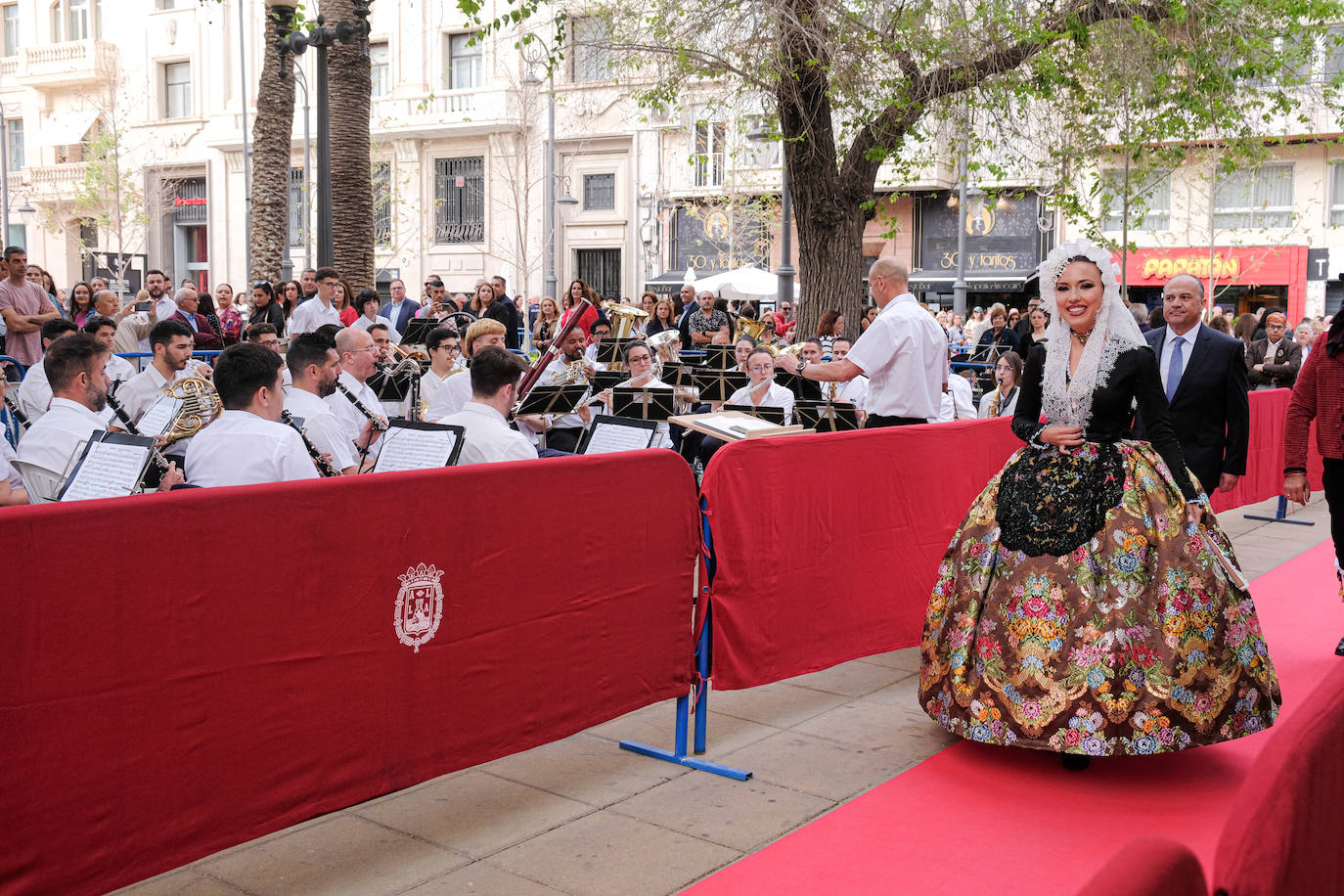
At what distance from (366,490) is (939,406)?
433 centimetres

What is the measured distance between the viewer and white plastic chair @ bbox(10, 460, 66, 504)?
605 cm

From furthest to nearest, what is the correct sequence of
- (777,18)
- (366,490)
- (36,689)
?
(777,18), (366,490), (36,689)

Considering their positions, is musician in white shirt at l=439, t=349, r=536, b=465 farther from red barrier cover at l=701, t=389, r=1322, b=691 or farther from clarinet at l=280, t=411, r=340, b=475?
red barrier cover at l=701, t=389, r=1322, b=691

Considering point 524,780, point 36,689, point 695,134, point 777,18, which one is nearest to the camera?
point 36,689

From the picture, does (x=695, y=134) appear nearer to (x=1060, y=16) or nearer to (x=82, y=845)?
(x=1060, y=16)

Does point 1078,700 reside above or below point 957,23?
below

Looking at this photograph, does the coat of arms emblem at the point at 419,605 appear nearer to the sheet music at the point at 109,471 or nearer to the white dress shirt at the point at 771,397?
the sheet music at the point at 109,471

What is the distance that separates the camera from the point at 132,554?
301cm

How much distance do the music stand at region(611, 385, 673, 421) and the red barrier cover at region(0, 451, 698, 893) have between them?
4.98 m

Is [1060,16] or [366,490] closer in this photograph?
[366,490]

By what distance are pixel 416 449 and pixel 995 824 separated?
2980 mm

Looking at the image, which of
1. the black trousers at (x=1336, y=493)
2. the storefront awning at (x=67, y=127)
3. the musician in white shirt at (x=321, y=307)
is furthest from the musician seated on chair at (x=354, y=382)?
the storefront awning at (x=67, y=127)

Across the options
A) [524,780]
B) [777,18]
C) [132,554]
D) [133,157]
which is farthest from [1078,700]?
[133,157]

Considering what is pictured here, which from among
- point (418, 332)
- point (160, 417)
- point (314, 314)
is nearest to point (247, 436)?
point (160, 417)
